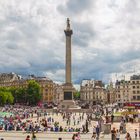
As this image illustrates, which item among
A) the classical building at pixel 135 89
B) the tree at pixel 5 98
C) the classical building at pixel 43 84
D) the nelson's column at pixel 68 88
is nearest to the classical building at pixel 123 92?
the classical building at pixel 135 89

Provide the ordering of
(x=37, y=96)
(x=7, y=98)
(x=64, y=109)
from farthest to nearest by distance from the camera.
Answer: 1. (x=37, y=96)
2. (x=7, y=98)
3. (x=64, y=109)

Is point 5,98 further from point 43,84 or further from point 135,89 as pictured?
point 135,89

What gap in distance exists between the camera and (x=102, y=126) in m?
42.2

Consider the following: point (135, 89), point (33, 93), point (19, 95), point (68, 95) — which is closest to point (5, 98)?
point (33, 93)

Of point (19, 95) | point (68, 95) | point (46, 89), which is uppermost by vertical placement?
point (46, 89)

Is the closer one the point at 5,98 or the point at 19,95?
the point at 5,98

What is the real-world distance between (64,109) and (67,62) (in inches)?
495

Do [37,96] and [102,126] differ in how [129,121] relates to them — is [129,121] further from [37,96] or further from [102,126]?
[37,96]

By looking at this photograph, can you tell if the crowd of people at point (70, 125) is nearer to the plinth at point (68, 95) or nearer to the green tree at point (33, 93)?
the plinth at point (68, 95)

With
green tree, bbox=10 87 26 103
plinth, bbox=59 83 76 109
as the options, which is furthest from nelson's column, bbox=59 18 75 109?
green tree, bbox=10 87 26 103

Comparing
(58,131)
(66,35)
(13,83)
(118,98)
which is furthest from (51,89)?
(58,131)

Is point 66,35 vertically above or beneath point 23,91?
above

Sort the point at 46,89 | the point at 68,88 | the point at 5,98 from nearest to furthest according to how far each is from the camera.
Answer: the point at 68,88, the point at 5,98, the point at 46,89

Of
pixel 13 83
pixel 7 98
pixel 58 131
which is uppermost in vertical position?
pixel 13 83
